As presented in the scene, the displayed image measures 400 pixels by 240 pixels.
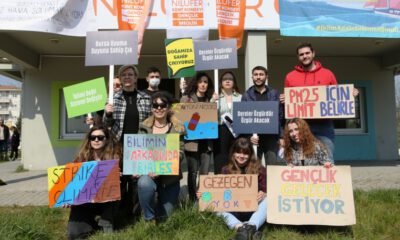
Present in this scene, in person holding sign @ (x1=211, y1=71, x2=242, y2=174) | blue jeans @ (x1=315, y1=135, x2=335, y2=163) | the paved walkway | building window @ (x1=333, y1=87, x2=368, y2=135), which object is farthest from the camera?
building window @ (x1=333, y1=87, x2=368, y2=135)

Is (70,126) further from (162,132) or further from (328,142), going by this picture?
(328,142)

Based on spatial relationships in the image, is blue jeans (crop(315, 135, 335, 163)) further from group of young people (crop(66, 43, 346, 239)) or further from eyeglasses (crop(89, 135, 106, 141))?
eyeglasses (crop(89, 135, 106, 141))

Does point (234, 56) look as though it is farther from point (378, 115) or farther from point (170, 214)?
point (378, 115)

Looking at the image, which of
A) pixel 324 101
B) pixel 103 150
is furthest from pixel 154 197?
pixel 324 101

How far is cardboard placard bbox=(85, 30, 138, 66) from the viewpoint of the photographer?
4812mm

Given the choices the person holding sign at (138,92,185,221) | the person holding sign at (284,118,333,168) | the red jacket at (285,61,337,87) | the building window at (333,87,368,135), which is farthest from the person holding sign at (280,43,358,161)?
the building window at (333,87,368,135)

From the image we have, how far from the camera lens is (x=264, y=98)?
181 inches

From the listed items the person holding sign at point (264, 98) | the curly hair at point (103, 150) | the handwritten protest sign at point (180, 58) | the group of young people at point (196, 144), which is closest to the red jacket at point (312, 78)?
the group of young people at point (196, 144)

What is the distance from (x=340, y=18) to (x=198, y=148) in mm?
4650

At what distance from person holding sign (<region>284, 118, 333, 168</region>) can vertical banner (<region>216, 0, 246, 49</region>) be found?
3362 millimetres

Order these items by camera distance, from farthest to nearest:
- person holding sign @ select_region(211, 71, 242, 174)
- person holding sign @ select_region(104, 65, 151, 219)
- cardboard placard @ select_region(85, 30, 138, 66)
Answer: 1. cardboard placard @ select_region(85, 30, 138, 66)
2. person holding sign @ select_region(211, 71, 242, 174)
3. person holding sign @ select_region(104, 65, 151, 219)

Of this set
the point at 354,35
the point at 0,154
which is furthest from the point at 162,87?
the point at 0,154

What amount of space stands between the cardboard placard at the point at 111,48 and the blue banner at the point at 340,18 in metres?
3.66

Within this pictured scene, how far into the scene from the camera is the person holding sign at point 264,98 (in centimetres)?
451
